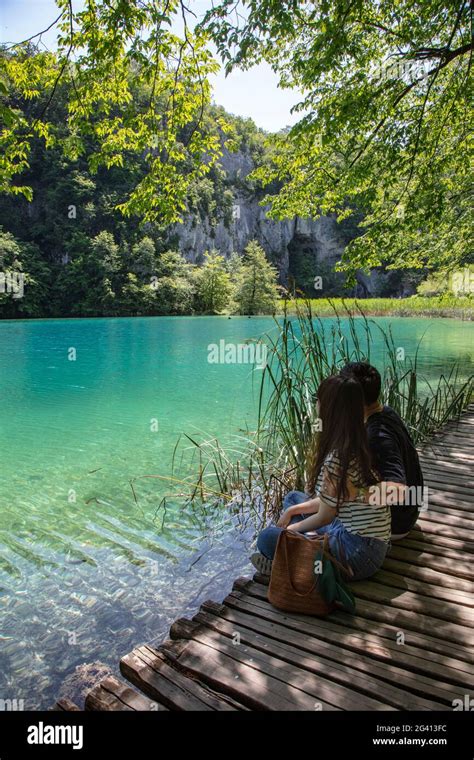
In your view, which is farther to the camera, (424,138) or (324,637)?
(424,138)

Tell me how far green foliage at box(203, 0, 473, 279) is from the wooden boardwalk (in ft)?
15.4

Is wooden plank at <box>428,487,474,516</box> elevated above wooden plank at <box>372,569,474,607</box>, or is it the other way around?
wooden plank at <box>428,487,474,516</box>

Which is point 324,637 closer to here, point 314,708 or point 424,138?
point 314,708

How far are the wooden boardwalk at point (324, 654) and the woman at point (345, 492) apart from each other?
23 cm

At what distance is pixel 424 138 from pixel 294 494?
569 centimetres

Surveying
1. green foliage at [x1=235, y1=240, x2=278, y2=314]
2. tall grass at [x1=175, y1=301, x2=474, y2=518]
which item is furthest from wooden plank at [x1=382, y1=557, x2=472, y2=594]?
green foliage at [x1=235, y1=240, x2=278, y2=314]

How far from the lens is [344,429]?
192cm

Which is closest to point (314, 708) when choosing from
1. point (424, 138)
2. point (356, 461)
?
point (356, 461)

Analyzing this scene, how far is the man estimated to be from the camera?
2.08m

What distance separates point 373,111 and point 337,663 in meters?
5.87

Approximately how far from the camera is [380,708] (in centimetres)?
152

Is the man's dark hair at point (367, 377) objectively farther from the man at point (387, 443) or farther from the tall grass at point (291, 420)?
the tall grass at point (291, 420)

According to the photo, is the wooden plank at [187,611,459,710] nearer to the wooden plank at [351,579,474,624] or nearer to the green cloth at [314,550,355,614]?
the green cloth at [314,550,355,614]

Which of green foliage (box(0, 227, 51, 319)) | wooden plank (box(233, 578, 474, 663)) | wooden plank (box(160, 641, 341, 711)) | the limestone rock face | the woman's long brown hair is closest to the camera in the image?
wooden plank (box(160, 641, 341, 711))
